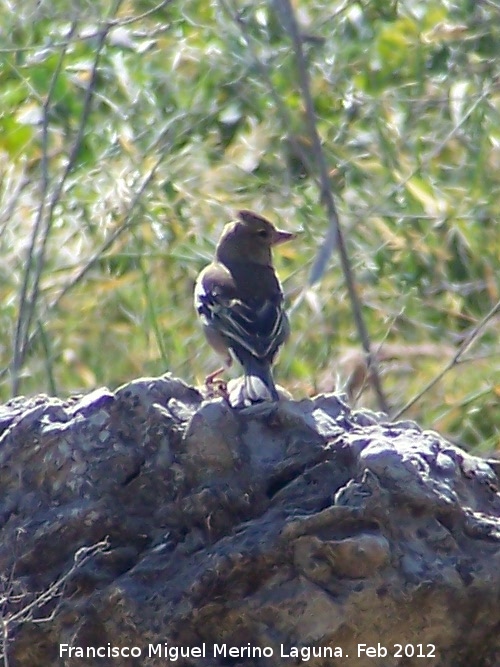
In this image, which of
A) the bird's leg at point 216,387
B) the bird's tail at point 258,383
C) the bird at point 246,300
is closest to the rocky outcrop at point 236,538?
the bird's leg at point 216,387

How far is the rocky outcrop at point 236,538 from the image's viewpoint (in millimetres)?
2693

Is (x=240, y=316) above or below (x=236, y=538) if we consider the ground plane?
below

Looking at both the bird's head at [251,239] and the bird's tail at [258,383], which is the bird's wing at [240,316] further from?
the bird's head at [251,239]

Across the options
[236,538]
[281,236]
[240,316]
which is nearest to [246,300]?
[240,316]

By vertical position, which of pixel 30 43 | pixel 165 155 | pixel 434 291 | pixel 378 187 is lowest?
pixel 434 291

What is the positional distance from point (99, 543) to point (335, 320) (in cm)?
304

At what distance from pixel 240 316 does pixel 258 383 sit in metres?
0.94

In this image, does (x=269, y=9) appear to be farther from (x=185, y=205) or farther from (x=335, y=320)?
(x=335, y=320)

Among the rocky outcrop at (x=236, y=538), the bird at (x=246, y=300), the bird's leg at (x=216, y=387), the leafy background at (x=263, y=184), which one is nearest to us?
the rocky outcrop at (x=236, y=538)

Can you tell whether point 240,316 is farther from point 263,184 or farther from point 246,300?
point 263,184

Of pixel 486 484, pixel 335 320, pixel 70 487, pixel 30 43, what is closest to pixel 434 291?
pixel 335 320

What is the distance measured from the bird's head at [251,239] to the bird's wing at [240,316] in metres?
0.26

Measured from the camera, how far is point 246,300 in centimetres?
499

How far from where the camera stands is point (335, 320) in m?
5.75
